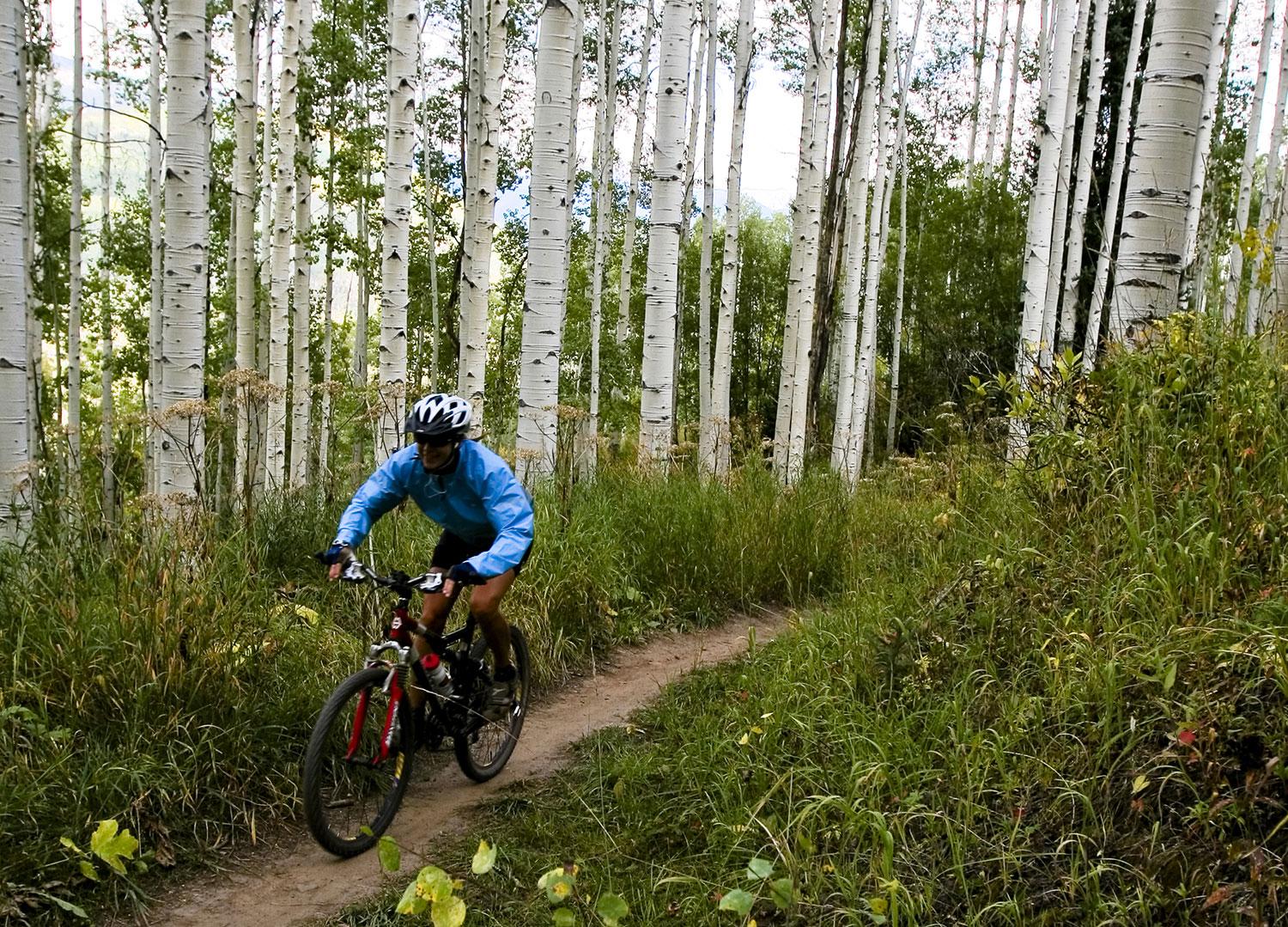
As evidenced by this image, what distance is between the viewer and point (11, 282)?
213 inches

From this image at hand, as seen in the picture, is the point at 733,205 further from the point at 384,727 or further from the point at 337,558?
the point at 384,727

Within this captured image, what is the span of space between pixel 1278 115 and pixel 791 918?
852 inches

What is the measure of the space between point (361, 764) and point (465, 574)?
125 cm

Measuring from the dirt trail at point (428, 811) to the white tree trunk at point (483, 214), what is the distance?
4.86m

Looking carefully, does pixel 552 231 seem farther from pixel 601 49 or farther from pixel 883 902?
pixel 601 49

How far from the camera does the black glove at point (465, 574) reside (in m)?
3.94

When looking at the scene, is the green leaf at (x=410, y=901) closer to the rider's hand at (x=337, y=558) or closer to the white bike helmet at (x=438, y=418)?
the rider's hand at (x=337, y=558)

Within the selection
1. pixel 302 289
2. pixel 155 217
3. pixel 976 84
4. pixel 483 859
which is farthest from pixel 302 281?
pixel 976 84

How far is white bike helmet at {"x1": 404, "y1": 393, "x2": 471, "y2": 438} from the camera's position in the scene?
4.17 metres

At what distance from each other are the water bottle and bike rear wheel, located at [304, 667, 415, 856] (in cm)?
18

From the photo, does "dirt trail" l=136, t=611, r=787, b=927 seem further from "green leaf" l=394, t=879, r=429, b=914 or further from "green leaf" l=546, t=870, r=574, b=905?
"green leaf" l=546, t=870, r=574, b=905

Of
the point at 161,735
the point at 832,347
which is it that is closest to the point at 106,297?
the point at 832,347

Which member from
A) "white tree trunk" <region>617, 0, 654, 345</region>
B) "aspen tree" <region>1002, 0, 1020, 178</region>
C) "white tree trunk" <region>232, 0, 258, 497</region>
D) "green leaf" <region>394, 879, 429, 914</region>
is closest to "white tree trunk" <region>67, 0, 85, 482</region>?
"white tree trunk" <region>232, 0, 258, 497</region>

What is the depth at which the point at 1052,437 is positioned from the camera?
4531 millimetres
